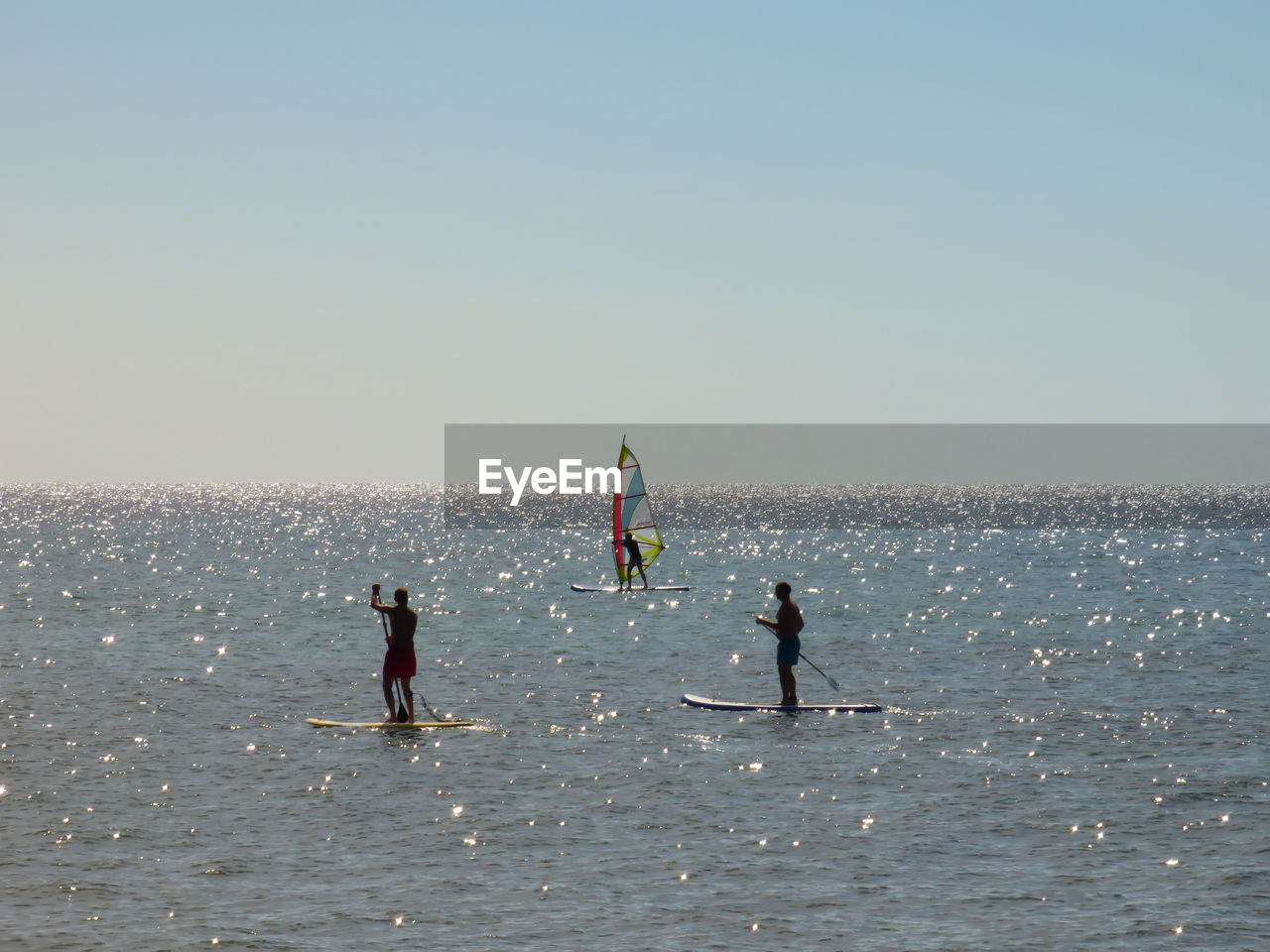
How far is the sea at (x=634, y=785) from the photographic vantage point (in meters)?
12.0

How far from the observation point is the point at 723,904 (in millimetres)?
12344

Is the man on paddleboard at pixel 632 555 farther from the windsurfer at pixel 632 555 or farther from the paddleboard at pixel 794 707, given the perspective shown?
the paddleboard at pixel 794 707

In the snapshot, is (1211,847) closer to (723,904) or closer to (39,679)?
(723,904)

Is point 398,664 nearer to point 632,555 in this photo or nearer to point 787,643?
point 787,643

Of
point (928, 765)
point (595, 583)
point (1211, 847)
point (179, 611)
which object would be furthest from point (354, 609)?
point (1211, 847)

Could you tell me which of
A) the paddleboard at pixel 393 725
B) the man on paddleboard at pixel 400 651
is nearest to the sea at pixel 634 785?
the paddleboard at pixel 393 725

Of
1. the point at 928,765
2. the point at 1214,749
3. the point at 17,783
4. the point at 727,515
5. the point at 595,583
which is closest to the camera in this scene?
the point at 17,783

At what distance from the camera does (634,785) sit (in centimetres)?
1716

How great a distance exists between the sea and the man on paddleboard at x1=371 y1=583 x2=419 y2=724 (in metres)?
0.86

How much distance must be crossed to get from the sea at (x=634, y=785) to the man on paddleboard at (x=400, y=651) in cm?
86

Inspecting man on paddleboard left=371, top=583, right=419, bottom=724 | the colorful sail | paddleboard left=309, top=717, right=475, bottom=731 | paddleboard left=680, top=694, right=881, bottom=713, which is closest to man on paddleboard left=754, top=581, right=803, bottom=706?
paddleboard left=680, top=694, right=881, bottom=713

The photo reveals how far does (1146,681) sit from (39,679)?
820 inches

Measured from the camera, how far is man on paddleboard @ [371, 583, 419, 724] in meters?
21.1

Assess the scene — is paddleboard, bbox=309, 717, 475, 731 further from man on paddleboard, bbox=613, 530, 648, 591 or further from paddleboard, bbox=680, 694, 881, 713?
man on paddleboard, bbox=613, 530, 648, 591
